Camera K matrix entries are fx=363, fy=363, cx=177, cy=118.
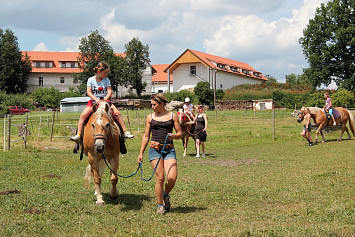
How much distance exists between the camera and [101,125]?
21.3ft

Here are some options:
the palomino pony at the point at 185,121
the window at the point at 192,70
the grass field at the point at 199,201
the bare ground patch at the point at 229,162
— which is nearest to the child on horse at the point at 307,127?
the grass field at the point at 199,201

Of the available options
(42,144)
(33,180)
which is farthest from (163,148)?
(42,144)

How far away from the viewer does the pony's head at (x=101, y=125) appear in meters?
6.29

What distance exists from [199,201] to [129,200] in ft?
4.74

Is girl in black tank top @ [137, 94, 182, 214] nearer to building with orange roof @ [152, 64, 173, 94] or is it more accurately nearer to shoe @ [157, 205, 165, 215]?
shoe @ [157, 205, 165, 215]

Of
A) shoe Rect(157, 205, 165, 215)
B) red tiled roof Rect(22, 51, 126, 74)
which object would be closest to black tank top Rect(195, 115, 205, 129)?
shoe Rect(157, 205, 165, 215)

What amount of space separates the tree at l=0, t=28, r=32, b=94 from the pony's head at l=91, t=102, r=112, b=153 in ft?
232

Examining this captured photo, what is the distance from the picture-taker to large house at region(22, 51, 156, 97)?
8156 cm

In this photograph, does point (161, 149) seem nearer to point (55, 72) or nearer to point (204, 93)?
point (204, 93)

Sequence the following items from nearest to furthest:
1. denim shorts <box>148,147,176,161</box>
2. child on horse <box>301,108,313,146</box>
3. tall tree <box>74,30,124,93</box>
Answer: denim shorts <box>148,147,176,161</box>
child on horse <box>301,108,313,146</box>
tall tree <box>74,30,124,93</box>

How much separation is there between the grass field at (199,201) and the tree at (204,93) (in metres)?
46.7

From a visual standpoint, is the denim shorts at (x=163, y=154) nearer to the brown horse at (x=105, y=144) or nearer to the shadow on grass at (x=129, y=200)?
the brown horse at (x=105, y=144)

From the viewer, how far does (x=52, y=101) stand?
213 feet

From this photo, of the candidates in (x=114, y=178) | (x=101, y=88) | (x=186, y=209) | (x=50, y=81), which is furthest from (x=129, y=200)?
(x=50, y=81)
